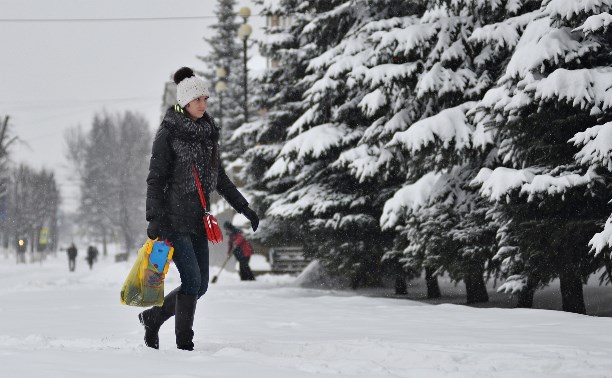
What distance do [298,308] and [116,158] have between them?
76.5m

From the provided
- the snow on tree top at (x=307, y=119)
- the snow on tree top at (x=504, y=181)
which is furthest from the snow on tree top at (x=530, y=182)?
the snow on tree top at (x=307, y=119)

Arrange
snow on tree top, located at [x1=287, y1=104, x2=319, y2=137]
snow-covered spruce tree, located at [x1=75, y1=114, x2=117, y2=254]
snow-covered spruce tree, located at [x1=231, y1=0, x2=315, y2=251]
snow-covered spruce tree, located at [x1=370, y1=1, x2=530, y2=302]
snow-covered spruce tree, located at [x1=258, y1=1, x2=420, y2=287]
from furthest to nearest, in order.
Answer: snow-covered spruce tree, located at [x1=75, y1=114, x2=117, y2=254] → snow-covered spruce tree, located at [x1=231, y1=0, x2=315, y2=251] → snow on tree top, located at [x1=287, y1=104, x2=319, y2=137] → snow-covered spruce tree, located at [x1=258, y1=1, x2=420, y2=287] → snow-covered spruce tree, located at [x1=370, y1=1, x2=530, y2=302]

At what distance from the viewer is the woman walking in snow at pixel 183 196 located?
551cm

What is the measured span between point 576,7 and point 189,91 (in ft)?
15.9

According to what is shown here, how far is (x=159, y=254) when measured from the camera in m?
5.54

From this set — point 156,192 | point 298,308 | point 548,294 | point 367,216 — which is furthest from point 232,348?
point 548,294

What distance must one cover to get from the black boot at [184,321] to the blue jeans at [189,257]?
6cm

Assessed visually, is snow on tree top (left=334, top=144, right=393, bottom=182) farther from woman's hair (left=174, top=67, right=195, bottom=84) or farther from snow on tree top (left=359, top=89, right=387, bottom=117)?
woman's hair (left=174, top=67, right=195, bottom=84)

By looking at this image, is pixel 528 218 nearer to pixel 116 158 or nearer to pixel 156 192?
pixel 156 192

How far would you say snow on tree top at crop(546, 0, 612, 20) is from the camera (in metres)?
8.51

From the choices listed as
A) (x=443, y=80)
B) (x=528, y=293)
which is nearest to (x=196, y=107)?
(x=443, y=80)

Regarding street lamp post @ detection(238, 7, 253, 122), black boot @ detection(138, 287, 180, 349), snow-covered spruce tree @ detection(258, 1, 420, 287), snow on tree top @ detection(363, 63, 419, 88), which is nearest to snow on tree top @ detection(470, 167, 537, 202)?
snow on tree top @ detection(363, 63, 419, 88)

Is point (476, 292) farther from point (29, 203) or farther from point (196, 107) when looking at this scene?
point (29, 203)

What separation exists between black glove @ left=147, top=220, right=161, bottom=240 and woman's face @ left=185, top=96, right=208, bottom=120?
32.5 inches
